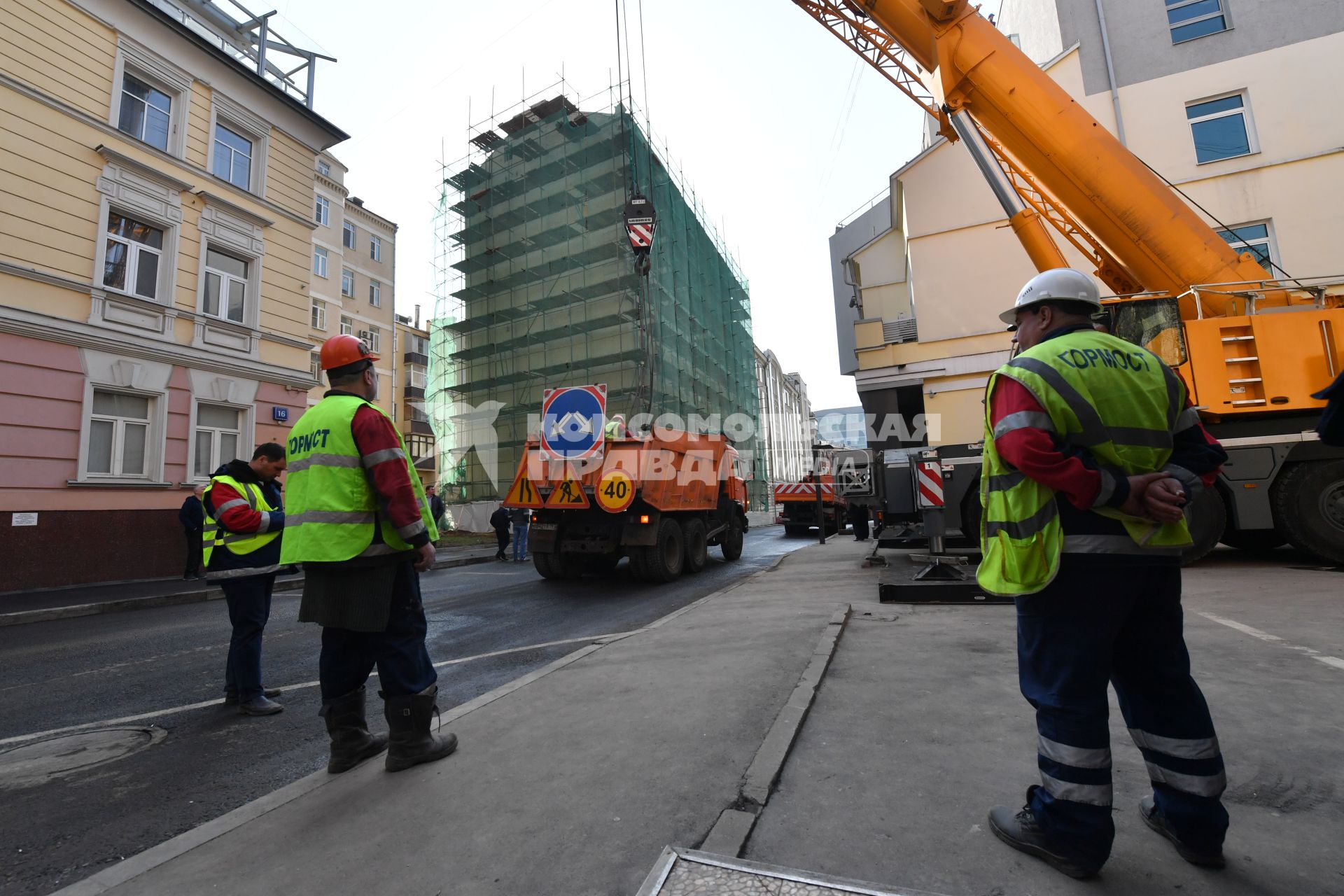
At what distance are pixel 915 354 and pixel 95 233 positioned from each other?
15.8 m

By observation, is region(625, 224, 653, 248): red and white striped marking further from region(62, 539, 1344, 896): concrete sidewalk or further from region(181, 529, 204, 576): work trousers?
region(62, 539, 1344, 896): concrete sidewalk

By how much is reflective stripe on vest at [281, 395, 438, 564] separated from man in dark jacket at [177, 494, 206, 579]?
10560mm

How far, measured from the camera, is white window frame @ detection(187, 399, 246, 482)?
12.6 metres

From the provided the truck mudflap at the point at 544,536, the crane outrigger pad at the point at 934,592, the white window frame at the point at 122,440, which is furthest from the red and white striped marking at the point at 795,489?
the white window frame at the point at 122,440

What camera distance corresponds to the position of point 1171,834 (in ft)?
Answer: 6.11

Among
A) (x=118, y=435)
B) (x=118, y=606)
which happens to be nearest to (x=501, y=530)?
(x=118, y=435)

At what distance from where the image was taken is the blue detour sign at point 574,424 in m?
8.95

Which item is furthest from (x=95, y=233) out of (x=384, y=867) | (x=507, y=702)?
(x=384, y=867)

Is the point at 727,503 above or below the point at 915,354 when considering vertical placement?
below

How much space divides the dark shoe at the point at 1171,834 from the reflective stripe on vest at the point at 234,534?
4.56 meters

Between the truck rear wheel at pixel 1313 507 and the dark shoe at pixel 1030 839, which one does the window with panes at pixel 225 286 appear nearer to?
the dark shoe at pixel 1030 839

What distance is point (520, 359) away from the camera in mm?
27156

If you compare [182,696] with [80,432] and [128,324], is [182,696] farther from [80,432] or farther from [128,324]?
[128,324]

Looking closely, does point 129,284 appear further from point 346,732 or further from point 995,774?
point 995,774
